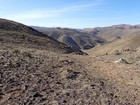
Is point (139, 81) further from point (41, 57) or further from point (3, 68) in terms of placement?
point (3, 68)

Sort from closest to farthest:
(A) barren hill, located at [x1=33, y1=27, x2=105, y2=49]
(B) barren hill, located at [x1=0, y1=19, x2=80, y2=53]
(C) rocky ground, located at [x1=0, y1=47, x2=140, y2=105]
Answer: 1. (C) rocky ground, located at [x1=0, y1=47, x2=140, y2=105]
2. (B) barren hill, located at [x1=0, y1=19, x2=80, y2=53]
3. (A) barren hill, located at [x1=33, y1=27, x2=105, y2=49]

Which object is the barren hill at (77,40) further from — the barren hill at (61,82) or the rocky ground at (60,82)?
the rocky ground at (60,82)

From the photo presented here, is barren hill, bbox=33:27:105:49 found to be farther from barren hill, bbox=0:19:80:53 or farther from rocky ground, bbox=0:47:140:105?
rocky ground, bbox=0:47:140:105

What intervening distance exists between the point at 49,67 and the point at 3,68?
88.0 inches

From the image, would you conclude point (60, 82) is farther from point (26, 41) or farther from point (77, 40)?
point (77, 40)

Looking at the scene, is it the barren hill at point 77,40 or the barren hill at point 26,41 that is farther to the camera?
the barren hill at point 77,40

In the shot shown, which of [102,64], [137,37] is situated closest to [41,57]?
[102,64]

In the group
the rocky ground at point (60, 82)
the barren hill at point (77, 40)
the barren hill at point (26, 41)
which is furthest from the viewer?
the barren hill at point (77, 40)

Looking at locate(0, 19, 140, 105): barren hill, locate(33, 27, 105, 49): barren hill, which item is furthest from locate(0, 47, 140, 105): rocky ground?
locate(33, 27, 105, 49): barren hill

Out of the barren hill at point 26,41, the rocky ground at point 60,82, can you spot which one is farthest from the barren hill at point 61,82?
the barren hill at point 26,41

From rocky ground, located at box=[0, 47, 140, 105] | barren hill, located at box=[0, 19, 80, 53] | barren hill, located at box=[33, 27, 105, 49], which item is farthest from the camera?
barren hill, located at box=[33, 27, 105, 49]

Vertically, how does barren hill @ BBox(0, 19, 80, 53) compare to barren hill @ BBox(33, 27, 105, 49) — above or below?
above

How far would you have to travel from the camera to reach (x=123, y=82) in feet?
44.0

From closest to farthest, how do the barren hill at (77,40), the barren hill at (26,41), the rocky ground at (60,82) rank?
the rocky ground at (60,82), the barren hill at (26,41), the barren hill at (77,40)
